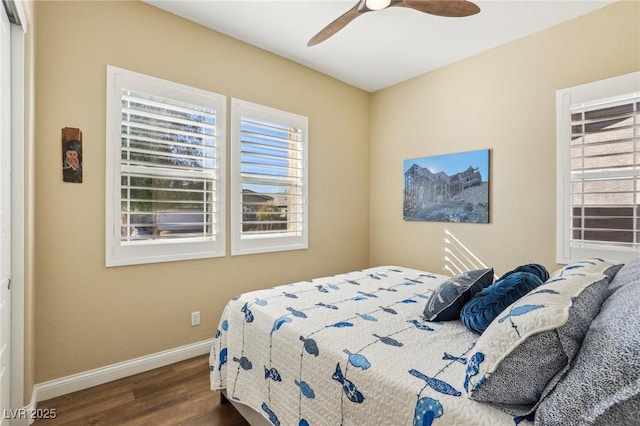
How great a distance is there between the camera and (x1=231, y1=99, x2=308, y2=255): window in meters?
3.08

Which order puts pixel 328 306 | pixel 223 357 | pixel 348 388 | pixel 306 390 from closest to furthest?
1. pixel 348 388
2. pixel 306 390
3. pixel 328 306
4. pixel 223 357

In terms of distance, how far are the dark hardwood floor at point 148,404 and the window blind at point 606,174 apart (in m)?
3.00

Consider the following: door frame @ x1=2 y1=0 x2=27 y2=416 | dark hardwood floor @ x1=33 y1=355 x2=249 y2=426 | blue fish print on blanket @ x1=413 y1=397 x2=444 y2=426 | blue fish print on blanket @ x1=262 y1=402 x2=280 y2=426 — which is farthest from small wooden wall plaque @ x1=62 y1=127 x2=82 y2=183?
blue fish print on blanket @ x1=413 y1=397 x2=444 y2=426

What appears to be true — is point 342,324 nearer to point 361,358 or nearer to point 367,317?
point 367,317

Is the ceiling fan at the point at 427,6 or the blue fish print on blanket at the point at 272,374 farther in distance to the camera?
the ceiling fan at the point at 427,6

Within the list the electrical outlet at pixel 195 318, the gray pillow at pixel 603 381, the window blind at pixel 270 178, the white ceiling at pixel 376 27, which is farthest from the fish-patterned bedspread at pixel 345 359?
the white ceiling at pixel 376 27

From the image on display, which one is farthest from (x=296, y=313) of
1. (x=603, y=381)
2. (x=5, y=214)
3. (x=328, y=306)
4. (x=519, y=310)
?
(x=5, y=214)

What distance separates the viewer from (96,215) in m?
2.36

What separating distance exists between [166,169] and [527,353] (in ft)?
8.77

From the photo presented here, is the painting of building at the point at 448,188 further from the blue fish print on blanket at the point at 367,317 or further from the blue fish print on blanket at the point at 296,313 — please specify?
the blue fish print on blanket at the point at 296,313

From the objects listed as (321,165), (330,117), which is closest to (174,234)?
(321,165)

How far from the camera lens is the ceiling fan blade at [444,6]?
190cm

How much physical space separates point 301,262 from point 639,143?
309 cm

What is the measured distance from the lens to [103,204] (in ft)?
7.82
